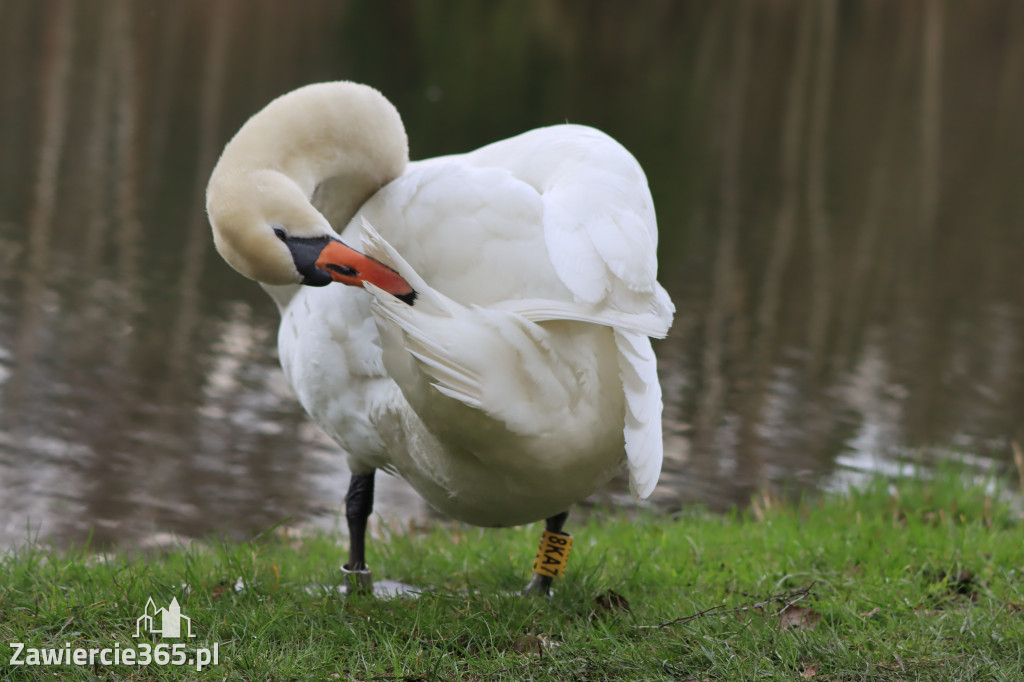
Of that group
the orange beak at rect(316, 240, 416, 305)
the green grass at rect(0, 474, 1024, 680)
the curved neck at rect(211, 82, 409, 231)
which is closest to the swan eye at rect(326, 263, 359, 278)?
the orange beak at rect(316, 240, 416, 305)

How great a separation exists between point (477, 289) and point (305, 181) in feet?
2.82

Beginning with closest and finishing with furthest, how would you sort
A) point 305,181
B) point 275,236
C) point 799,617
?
point 275,236
point 305,181
point 799,617

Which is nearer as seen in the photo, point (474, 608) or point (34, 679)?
point (34, 679)

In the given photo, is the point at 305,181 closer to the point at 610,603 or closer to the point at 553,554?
the point at 553,554

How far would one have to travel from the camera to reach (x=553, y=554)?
4.46m

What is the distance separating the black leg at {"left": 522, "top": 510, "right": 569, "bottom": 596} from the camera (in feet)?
14.4

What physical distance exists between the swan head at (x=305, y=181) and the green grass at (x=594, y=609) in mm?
1179

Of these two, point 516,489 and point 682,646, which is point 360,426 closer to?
point 516,489

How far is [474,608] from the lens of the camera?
408cm

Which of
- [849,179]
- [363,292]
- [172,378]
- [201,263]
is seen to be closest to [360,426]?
[363,292]

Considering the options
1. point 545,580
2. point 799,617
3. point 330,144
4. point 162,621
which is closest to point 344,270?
point 330,144

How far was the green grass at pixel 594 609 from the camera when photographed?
3.49 m

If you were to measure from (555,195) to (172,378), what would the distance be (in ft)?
22.7

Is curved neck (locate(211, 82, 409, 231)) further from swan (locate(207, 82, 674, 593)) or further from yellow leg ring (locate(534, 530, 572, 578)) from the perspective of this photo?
yellow leg ring (locate(534, 530, 572, 578))
